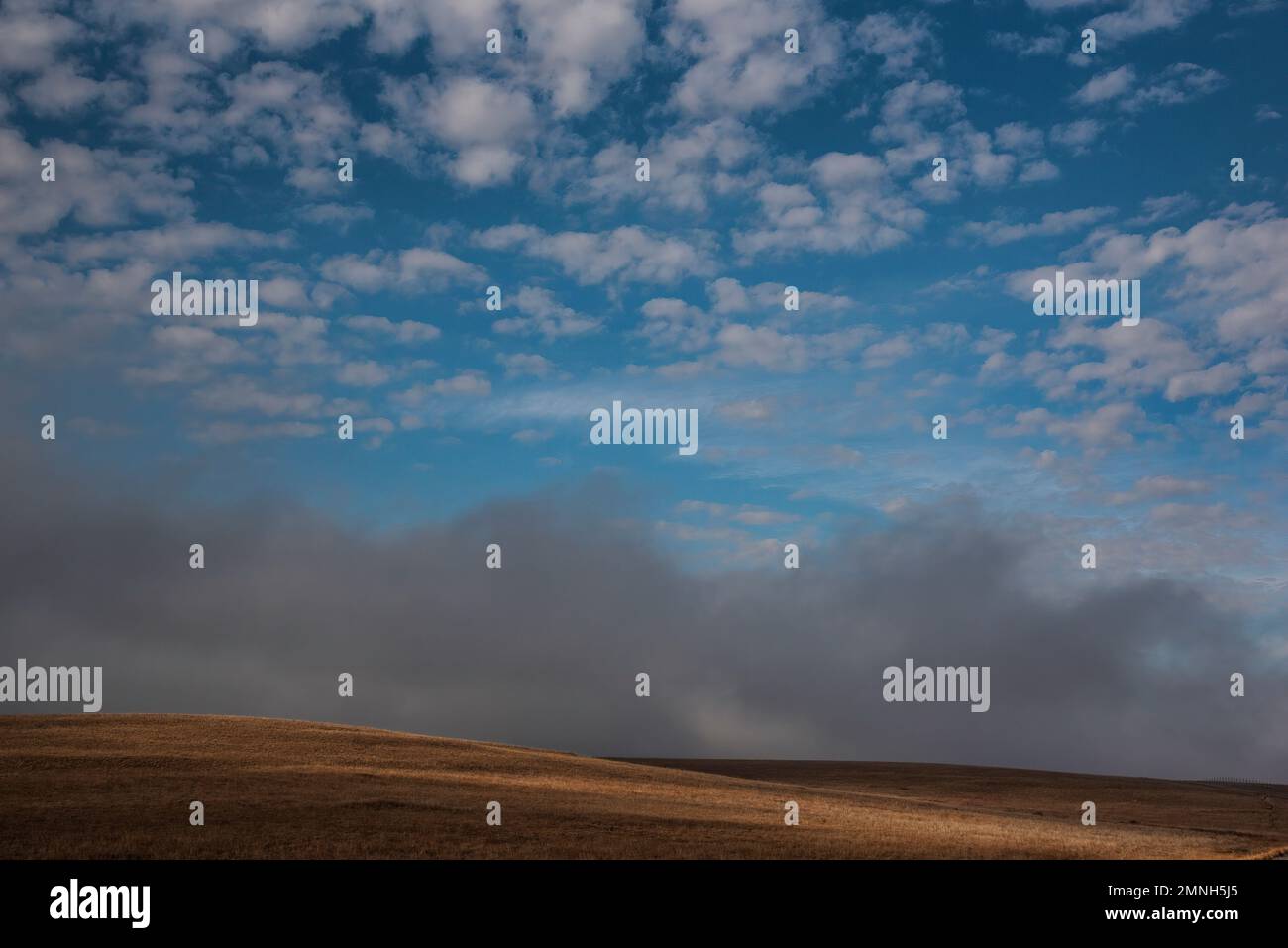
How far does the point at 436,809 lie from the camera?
3400 cm

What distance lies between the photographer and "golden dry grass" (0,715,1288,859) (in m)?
28.0

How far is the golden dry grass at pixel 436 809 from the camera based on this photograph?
2805 centimetres
